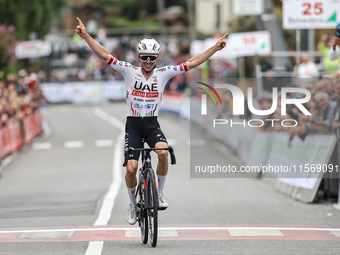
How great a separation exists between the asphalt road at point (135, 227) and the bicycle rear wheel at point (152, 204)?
0.56ft

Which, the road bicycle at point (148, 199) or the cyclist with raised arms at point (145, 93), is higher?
the cyclist with raised arms at point (145, 93)

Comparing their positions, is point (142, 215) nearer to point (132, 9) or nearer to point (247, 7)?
point (247, 7)

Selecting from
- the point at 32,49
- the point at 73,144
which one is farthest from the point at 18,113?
the point at 32,49

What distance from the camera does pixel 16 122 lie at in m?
22.2

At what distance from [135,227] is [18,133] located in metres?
14.2

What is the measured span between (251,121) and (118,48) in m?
39.2

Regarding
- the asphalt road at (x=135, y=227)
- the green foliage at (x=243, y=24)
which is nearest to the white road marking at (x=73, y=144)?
the asphalt road at (x=135, y=227)

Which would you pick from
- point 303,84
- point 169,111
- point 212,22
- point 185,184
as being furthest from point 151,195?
point 212,22

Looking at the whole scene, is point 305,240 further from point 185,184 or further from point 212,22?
point 212,22

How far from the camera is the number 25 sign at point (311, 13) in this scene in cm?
1566

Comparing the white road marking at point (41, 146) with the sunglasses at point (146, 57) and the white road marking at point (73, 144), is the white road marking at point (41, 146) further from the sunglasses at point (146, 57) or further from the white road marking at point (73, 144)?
the sunglasses at point (146, 57)

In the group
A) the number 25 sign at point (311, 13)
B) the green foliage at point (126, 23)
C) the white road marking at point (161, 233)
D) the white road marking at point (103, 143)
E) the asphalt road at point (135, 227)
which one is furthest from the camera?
the green foliage at point (126, 23)

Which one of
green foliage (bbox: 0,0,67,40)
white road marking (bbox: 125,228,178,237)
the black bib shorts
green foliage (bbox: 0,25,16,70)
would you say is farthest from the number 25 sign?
green foliage (bbox: 0,0,67,40)

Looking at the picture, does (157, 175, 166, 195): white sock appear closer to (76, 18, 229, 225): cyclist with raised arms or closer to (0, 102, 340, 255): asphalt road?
(76, 18, 229, 225): cyclist with raised arms
